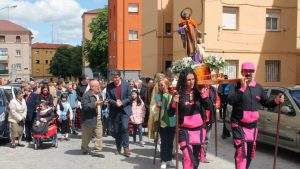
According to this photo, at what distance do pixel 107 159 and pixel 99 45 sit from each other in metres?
60.4

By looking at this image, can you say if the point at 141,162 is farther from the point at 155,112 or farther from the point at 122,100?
the point at 122,100

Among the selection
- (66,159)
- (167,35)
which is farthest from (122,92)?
(167,35)

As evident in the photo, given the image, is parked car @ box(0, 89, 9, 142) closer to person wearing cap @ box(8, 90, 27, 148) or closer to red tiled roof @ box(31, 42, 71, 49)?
person wearing cap @ box(8, 90, 27, 148)

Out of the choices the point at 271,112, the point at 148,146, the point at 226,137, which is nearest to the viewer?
the point at 271,112

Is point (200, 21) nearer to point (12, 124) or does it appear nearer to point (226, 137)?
point (226, 137)

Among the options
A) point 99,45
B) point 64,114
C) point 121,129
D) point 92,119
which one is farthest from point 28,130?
point 99,45

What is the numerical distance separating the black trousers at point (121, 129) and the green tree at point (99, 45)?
5883 cm

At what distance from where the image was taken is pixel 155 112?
1191 cm

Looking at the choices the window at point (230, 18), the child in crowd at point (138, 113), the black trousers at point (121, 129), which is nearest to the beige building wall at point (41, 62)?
the window at point (230, 18)

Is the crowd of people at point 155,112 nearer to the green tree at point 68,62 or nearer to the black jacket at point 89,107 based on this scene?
the black jacket at point 89,107

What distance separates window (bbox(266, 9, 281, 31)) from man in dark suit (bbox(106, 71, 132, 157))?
18284 millimetres

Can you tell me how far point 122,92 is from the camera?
1258 cm

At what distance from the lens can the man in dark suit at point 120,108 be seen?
12.4 m

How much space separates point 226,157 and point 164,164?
225cm
